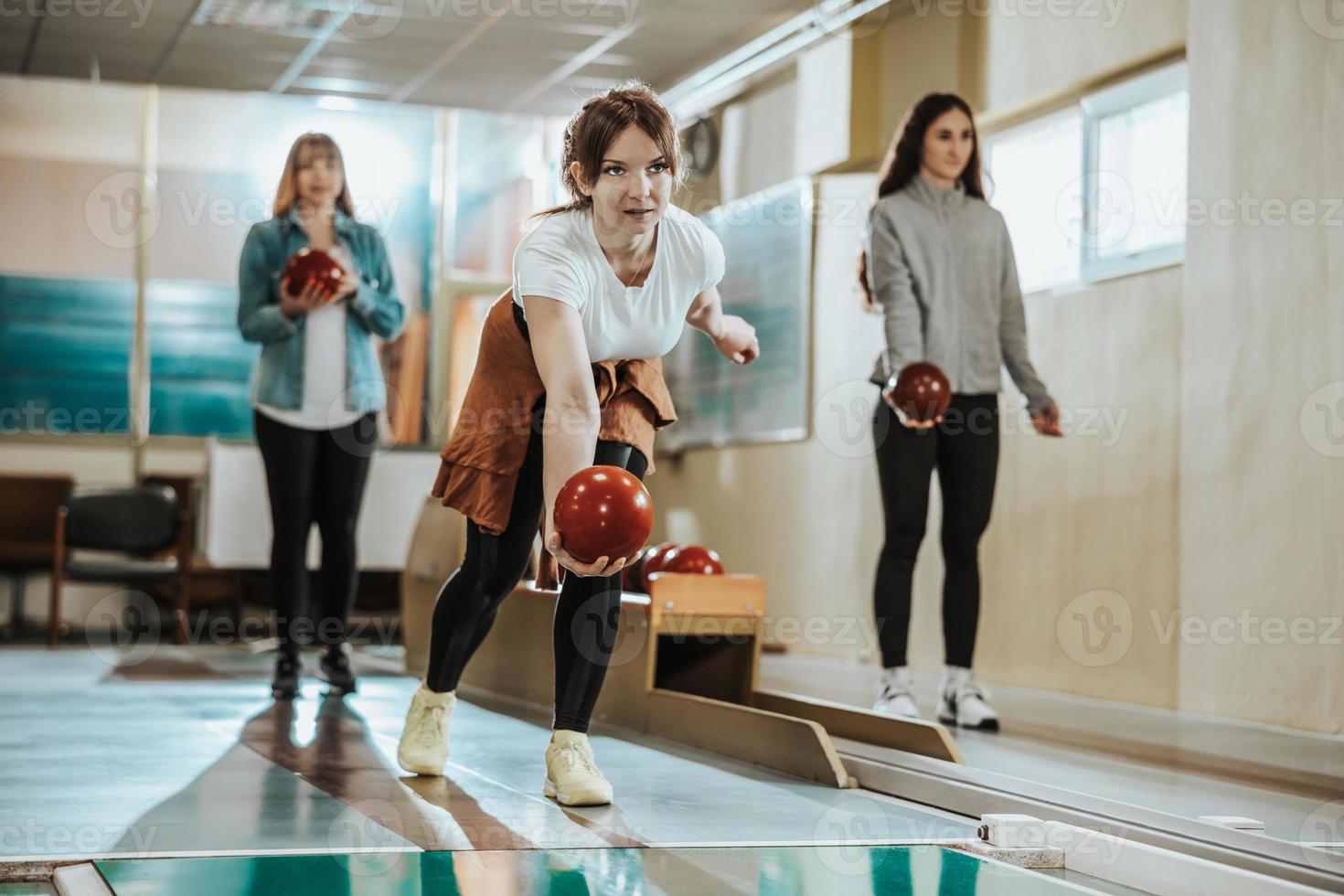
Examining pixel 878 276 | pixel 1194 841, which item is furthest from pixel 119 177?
pixel 1194 841

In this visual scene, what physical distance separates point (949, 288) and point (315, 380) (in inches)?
66.5

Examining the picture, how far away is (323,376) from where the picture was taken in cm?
407

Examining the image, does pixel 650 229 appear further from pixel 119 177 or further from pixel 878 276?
pixel 119 177

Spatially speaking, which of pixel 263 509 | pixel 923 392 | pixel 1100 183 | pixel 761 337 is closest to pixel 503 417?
pixel 923 392

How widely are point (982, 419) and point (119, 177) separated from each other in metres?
5.94

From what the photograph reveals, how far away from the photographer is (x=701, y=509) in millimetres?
7500

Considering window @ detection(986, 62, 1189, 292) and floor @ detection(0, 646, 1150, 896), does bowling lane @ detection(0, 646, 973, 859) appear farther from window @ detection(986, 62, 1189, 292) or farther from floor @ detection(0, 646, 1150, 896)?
window @ detection(986, 62, 1189, 292)

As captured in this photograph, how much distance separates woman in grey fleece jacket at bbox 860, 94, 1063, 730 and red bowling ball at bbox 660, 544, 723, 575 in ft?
1.43

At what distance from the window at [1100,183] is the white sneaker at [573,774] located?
271 cm

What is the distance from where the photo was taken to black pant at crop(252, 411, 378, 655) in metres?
4.05

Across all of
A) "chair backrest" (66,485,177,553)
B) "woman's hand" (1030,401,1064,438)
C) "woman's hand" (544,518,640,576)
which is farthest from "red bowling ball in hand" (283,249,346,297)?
"chair backrest" (66,485,177,553)

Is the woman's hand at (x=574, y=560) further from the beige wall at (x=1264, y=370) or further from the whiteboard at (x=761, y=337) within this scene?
the whiteboard at (x=761, y=337)

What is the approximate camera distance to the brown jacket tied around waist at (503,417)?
2.59m

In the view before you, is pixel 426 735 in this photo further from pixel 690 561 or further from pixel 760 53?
pixel 760 53
